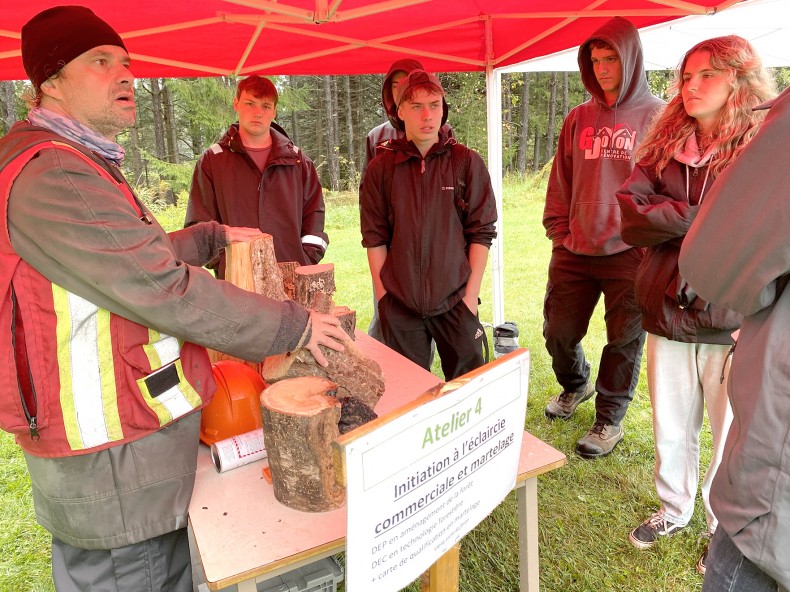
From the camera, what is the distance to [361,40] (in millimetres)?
3973

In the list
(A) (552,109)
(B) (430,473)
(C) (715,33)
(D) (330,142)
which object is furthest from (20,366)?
(A) (552,109)

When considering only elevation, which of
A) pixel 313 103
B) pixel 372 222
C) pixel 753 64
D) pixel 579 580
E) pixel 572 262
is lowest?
pixel 579 580

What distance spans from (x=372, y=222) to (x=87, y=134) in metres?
1.85

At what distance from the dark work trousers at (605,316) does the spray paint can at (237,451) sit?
85.8 inches

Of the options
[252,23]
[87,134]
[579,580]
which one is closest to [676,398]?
[579,580]

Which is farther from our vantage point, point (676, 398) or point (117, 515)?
point (676, 398)

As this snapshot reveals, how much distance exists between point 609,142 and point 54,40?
8.66ft

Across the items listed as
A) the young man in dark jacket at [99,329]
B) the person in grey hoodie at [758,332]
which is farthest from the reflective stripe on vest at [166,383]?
the person in grey hoodie at [758,332]

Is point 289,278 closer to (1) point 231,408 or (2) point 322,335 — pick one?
(1) point 231,408

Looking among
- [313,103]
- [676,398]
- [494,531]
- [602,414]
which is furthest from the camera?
[313,103]

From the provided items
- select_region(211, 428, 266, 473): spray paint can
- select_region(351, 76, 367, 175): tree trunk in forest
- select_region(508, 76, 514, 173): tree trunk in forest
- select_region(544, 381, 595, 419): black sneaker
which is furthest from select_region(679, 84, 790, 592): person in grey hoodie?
select_region(351, 76, 367, 175): tree trunk in forest

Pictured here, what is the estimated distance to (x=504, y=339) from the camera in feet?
15.4

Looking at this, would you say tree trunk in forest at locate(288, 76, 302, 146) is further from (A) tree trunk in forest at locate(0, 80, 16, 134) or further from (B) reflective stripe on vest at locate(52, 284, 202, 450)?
(B) reflective stripe on vest at locate(52, 284, 202, 450)

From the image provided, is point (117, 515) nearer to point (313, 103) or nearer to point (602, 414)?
Answer: point (602, 414)
